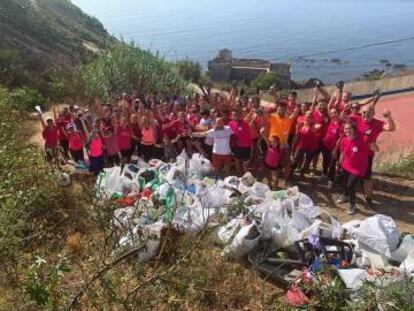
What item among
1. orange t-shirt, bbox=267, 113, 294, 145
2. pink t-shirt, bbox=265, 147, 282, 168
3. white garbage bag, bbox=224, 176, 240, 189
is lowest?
white garbage bag, bbox=224, 176, 240, 189

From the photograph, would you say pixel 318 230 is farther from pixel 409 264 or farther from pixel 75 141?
pixel 75 141

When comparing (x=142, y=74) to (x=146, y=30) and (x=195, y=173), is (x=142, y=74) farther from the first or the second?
(x=146, y=30)

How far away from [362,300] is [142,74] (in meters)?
14.5

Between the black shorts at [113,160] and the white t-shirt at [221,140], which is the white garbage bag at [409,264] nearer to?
the white t-shirt at [221,140]

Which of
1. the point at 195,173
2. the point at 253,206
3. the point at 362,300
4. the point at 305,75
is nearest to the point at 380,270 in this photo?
the point at 362,300

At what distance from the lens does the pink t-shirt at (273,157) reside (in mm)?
8359

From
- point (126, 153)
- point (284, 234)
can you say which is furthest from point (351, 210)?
Answer: point (126, 153)

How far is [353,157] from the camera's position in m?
7.58

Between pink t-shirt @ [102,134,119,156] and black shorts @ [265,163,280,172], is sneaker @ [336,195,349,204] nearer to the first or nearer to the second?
black shorts @ [265,163,280,172]

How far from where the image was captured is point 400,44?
271 feet

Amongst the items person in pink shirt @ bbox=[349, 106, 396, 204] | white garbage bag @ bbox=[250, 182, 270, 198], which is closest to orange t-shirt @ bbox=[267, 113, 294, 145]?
person in pink shirt @ bbox=[349, 106, 396, 204]

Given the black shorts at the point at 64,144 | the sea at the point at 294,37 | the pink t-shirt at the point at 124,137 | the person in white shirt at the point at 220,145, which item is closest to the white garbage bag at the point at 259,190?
the person in white shirt at the point at 220,145

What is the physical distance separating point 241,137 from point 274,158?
2.53ft

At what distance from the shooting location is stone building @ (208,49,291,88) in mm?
49344
